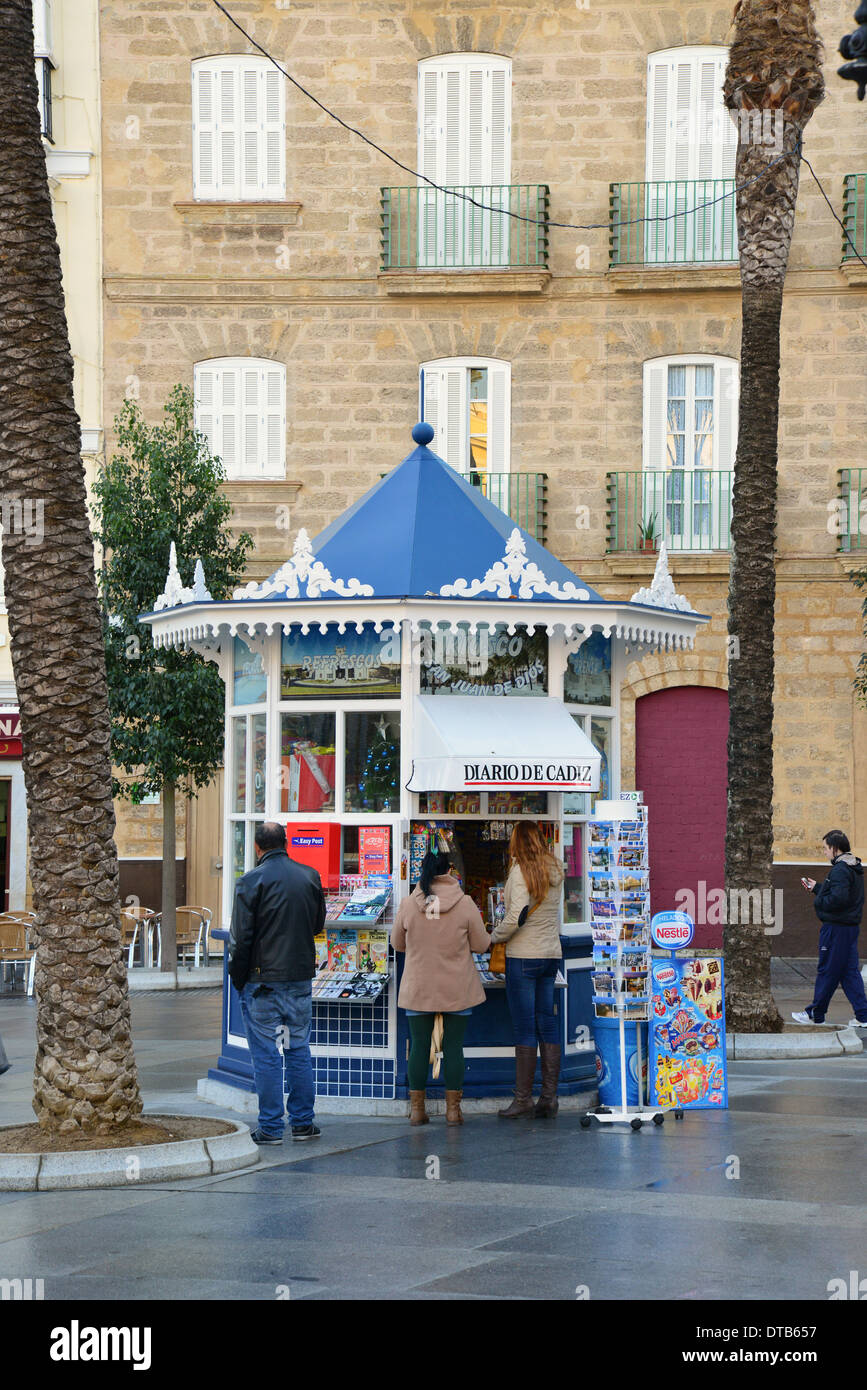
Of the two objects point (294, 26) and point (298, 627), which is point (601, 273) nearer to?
point (294, 26)

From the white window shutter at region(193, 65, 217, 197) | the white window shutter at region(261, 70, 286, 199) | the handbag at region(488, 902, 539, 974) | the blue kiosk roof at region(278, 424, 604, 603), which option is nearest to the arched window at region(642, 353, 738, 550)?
the white window shutter at region(261, 70, 286, 199)

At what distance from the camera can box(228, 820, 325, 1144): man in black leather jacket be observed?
433 inches

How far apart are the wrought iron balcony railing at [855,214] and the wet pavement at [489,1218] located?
52.5 feet

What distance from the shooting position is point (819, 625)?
25.3 m

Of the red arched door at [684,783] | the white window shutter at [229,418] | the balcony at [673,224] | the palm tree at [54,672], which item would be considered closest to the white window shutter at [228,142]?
the white window shutter at [229,418]

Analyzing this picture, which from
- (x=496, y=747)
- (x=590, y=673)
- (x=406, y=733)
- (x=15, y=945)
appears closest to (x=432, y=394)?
(x=15, y=945)

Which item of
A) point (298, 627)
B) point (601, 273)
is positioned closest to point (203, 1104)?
point (298, 627)

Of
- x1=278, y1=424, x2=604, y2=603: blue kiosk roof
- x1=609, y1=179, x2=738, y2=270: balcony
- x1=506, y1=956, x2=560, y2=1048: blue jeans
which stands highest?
x1=609, y1=179, x2=738, y2=270: balcony

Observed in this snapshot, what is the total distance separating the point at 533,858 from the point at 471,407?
597 inches

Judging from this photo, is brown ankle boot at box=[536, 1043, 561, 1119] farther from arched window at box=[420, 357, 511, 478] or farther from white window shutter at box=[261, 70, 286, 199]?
white window shutter at box=[261, 70, 286, 199]

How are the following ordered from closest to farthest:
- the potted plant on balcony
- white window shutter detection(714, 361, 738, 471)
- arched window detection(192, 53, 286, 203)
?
the potted plant on balcony < white window shutter detection(714, 361, 738, 471) < arched window detection(192, 53, 286, 203)

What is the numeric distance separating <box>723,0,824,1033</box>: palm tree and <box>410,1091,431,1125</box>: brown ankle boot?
192 inches

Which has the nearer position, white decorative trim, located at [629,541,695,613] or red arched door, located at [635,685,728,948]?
white decorative trim, located at [629,541,695,613]

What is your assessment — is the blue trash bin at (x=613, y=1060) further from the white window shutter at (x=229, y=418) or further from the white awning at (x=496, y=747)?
the white window shutter at (x=229, y=418)
